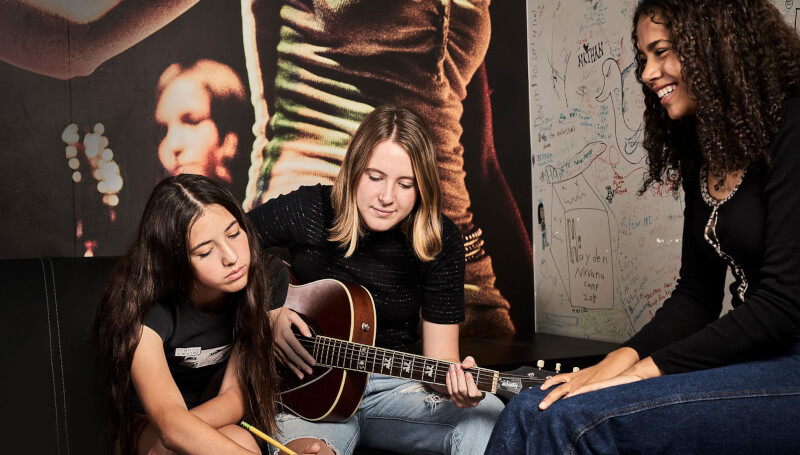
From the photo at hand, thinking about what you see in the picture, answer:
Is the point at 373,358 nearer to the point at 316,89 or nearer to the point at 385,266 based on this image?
the point at 385,266

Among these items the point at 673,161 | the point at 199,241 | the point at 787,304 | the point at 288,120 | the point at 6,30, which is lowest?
the point at 787,304

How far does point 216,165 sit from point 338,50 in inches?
33.1

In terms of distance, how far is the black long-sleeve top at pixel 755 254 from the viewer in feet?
4.46

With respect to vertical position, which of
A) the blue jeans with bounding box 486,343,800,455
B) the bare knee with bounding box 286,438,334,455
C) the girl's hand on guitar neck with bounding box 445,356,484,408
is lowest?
the bare knee with bounding box 286,438,334,455

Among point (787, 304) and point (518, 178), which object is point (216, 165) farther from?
point (787, 304)

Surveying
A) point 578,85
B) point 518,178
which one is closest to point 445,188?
point 518,178

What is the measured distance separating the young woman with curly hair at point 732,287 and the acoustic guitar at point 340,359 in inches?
21.9

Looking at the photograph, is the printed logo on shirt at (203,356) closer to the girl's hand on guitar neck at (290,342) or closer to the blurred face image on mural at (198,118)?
the girl's hand on guitar neck at (290,342)

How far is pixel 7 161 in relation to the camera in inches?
115

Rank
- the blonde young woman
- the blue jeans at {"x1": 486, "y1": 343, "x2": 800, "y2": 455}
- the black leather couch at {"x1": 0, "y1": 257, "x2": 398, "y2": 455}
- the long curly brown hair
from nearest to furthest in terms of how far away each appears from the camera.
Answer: the blue jeans at {"x1": 486, "y1": 343, "x2": 800, "y2": 455} → the long curly brown hair → the black leather couch at {"x1": 0, "y1": 257, "x2": 398, "y2": 455} → the blonde young woman

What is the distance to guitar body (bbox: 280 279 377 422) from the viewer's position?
6.66ft

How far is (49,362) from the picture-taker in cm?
195

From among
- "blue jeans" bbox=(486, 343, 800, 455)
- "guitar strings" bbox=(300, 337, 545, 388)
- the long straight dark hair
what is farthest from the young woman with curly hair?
the long straight dark hair

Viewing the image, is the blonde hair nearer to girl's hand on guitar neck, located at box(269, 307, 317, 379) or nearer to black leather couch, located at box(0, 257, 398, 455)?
girl's hand on guitar neck, located at box(269, 307, 317, 379)
